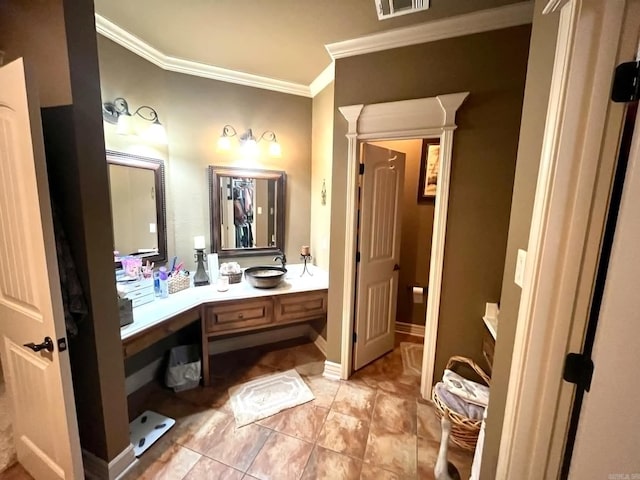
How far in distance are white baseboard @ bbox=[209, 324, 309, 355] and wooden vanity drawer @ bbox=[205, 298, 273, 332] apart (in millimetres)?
644

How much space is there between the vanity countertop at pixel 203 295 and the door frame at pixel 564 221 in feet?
5.81

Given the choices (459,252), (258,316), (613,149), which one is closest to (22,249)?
(258,316)

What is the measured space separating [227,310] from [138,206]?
1094mm

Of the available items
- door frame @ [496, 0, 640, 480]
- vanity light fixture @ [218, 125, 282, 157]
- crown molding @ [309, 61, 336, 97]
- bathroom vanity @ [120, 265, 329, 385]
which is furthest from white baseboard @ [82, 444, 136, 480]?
crown molding @ [309, 61, 336, 97]

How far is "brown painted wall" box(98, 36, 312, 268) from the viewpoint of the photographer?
2.18 m

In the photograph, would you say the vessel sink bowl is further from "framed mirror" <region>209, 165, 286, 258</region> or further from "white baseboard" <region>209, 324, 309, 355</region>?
"white baseboard" <region>209, 324, 309, 355</region>

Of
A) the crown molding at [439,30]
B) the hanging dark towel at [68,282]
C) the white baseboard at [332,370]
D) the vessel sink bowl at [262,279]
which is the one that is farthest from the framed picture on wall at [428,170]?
the hanging dark towel at [68,282]

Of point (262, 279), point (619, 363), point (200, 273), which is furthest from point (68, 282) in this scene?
point (619, 363)

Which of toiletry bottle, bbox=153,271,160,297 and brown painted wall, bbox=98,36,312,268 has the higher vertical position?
brown painted wall, bbox=98,36,312,268

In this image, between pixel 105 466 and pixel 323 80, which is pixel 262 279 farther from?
pixel 323 80

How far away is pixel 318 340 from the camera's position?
2908 mm

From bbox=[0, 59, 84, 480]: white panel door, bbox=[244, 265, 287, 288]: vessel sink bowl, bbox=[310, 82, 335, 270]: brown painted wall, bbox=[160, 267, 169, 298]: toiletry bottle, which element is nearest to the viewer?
bbox=[0, 59, 84, 480]: white panel door

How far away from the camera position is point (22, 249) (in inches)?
44.1

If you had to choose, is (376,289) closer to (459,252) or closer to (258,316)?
(459,252)
